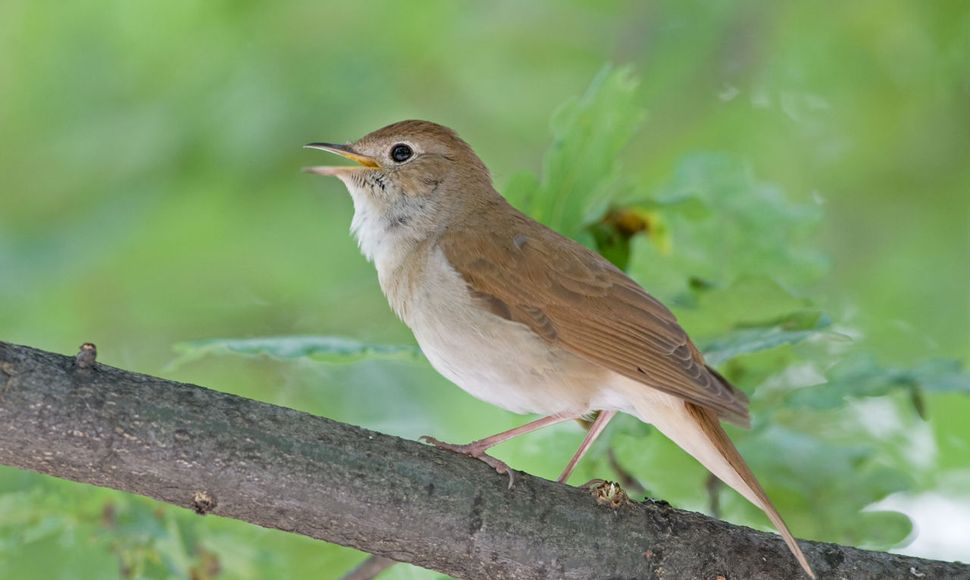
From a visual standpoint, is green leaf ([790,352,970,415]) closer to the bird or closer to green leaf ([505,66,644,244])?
the bird

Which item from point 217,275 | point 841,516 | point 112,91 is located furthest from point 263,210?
point 841,516

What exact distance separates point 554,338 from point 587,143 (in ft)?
2.52

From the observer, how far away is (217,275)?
582 centimetres

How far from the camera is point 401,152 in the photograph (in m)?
4.69

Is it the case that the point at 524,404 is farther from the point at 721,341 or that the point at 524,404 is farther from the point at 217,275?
the point at 217,275

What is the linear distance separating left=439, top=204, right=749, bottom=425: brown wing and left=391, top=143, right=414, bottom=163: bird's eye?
0.68 metres

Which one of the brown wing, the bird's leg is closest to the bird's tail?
the brown wing

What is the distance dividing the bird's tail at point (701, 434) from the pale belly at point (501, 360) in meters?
0.15

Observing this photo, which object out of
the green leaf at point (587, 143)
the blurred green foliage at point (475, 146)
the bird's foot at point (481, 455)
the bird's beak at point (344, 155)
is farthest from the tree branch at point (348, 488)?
the bird's beak at point (344, 155)

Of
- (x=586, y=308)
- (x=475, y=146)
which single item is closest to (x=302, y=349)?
(x=586, y=308)

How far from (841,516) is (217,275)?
3.23 m

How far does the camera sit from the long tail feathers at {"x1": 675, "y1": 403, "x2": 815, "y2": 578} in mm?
3217

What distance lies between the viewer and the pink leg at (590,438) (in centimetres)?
387

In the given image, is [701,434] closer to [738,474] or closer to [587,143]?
[738,474]
